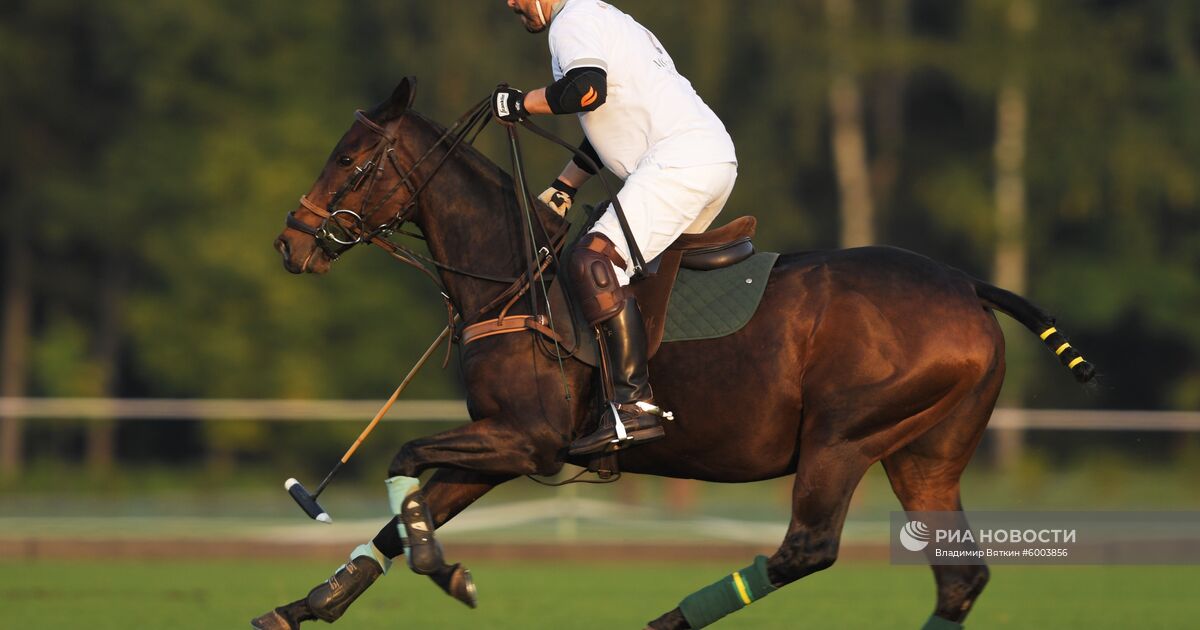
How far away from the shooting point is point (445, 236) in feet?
21.9

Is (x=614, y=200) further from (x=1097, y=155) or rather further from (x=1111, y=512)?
(x=1097, y=155)

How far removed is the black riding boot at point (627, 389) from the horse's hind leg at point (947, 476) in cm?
112

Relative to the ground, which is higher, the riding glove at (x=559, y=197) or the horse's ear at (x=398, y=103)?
the horse's ear at (x=398, y=103)

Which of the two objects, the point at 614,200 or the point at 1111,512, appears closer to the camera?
the point at 614,200

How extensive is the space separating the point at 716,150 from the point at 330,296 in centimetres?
1889

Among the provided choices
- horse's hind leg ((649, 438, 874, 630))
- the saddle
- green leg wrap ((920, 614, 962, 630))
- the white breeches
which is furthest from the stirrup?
green leg wrap ((920, 614, 962, 630))

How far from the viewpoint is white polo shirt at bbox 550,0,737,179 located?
20.7 ft

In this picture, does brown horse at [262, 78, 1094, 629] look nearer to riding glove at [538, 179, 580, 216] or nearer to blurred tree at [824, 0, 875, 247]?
riding glove at [538, 179, 580, 216]

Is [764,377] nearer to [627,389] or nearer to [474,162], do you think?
[627,389]

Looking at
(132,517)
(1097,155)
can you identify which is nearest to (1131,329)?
(1097,155)

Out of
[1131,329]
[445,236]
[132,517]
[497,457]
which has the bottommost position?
[1131,329]

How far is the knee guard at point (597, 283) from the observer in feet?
20.1

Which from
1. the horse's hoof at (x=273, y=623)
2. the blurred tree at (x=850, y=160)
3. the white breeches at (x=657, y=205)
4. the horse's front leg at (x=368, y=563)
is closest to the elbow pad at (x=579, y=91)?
the white breeches at (x=657, y=205)

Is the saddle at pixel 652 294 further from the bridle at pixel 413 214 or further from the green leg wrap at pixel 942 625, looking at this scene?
the green leg wrap at pixel 942 625
